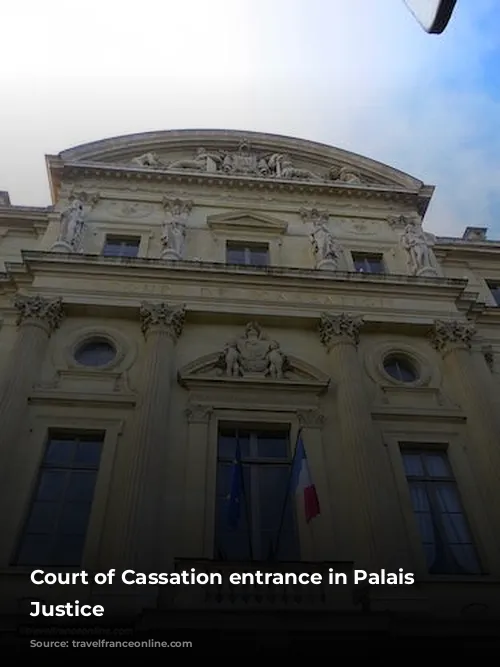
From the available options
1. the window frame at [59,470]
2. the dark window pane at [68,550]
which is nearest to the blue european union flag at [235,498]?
the window frame at [59,470]

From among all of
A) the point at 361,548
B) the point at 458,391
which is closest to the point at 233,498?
the point at 361,548

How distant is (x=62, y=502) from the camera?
13078 millimetres

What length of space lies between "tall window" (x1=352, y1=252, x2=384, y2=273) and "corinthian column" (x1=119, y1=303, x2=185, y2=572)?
6679 millimetres

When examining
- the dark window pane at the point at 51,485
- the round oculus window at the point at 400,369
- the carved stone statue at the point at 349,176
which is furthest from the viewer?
the carved stone statue at the point at 349,176

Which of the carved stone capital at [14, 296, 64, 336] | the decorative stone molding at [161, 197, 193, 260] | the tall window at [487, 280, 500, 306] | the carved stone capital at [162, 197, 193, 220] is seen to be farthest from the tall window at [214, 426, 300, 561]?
the tall window at [487, 280, 500, 306]

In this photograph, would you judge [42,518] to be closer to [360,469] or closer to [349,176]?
[360,469]

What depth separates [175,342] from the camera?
16.4 meters

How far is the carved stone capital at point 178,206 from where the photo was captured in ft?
68.2

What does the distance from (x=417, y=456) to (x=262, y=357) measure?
4537 millimetres

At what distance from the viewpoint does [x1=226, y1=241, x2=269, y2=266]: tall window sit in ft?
65.1

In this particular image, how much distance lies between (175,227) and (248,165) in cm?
514

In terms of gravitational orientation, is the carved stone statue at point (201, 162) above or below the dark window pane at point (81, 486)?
above

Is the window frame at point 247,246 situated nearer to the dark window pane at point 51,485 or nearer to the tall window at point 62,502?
the tall window at point 62,502

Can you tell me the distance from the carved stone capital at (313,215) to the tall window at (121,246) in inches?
225
